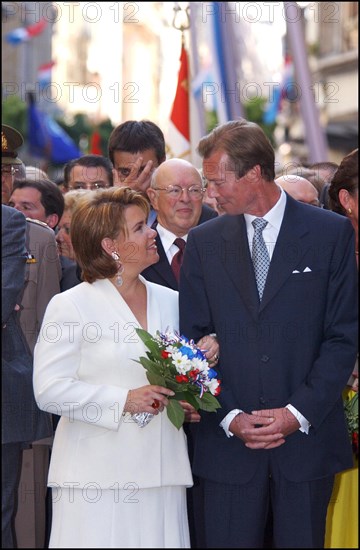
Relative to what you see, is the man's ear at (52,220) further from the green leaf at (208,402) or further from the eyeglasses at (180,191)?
the green leaf at (208,402)

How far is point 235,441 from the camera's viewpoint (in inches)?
225

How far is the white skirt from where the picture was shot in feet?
18.0

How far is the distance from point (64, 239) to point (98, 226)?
271cm

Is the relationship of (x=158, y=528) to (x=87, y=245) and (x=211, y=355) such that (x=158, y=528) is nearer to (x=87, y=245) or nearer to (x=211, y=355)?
(x=211, y=355)

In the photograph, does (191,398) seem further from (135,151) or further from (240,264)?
(135,151)

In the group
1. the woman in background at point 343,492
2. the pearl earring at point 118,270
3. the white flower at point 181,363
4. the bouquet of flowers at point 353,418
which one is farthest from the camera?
the bouquet of flowers at point 353,418

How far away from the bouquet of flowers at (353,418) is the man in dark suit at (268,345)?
0.62 meters

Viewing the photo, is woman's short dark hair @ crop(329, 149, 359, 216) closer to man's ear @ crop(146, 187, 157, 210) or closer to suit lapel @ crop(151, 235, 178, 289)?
suit lapel @ crop(151, 235, 178, 289)

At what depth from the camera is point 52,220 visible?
25.9ft

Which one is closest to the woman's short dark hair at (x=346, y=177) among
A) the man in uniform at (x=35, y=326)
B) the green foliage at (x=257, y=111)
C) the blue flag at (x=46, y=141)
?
the man in uniform at (x=35, y=326)

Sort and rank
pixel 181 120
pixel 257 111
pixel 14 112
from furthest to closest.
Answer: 1. pixel 257 111
2. pixel 14 112
3. pixel 181 120

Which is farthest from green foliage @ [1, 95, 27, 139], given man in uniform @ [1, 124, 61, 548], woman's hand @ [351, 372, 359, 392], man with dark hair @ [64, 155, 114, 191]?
woman's hand @ [351, 372, 359, 392]

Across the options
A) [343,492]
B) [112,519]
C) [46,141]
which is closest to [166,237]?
[343,492]

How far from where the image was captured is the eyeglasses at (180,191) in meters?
6.93
